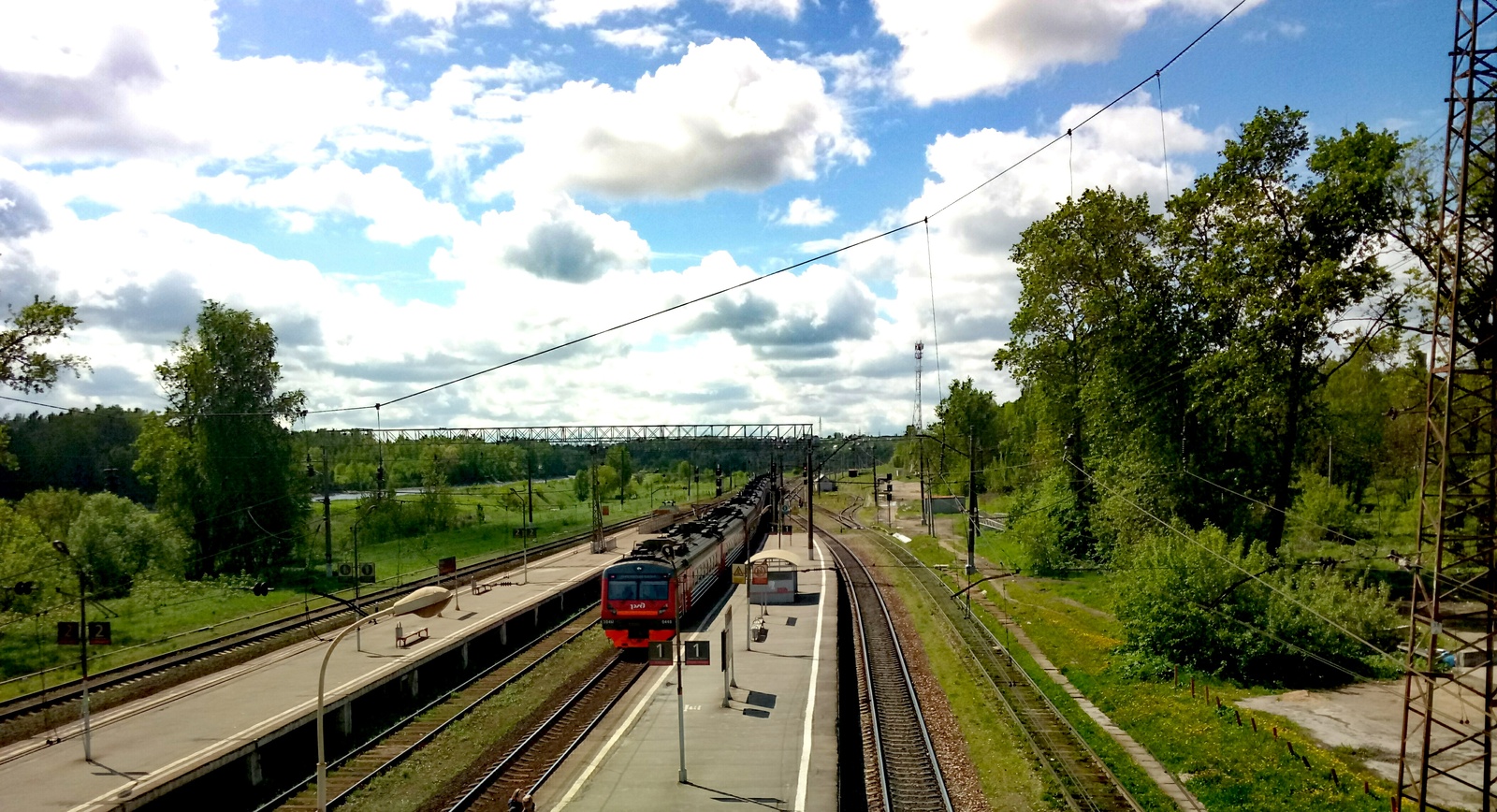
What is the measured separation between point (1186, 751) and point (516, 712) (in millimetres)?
16977

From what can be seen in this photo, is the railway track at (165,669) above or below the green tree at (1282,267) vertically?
below

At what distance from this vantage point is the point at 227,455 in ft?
169

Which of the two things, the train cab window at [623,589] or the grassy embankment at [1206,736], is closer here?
the grassy embankment at [1206,736]

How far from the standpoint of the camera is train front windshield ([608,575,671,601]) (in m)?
30.5

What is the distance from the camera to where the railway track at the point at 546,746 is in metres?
18.1

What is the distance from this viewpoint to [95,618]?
3509 cm

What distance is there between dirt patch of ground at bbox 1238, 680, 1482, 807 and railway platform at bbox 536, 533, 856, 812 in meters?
12.1

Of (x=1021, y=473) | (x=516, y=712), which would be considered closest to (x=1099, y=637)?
(x=516, y=712)

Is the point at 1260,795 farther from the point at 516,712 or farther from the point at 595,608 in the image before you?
the point at 595,608

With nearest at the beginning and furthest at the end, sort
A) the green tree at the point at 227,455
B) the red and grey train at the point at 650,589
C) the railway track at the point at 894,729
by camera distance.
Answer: the railway track at the point at 894,729
the red and grey train at the point at 650,589
the green tree at the point at 227,455

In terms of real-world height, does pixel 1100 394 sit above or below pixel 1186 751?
above

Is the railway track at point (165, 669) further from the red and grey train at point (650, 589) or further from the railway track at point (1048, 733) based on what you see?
the railway track at point (1048, 733)

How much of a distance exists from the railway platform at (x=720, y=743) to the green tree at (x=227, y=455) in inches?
1339

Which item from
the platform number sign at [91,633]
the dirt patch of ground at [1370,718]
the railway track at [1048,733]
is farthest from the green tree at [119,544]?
the dirt patch of ground at [1370,718]
